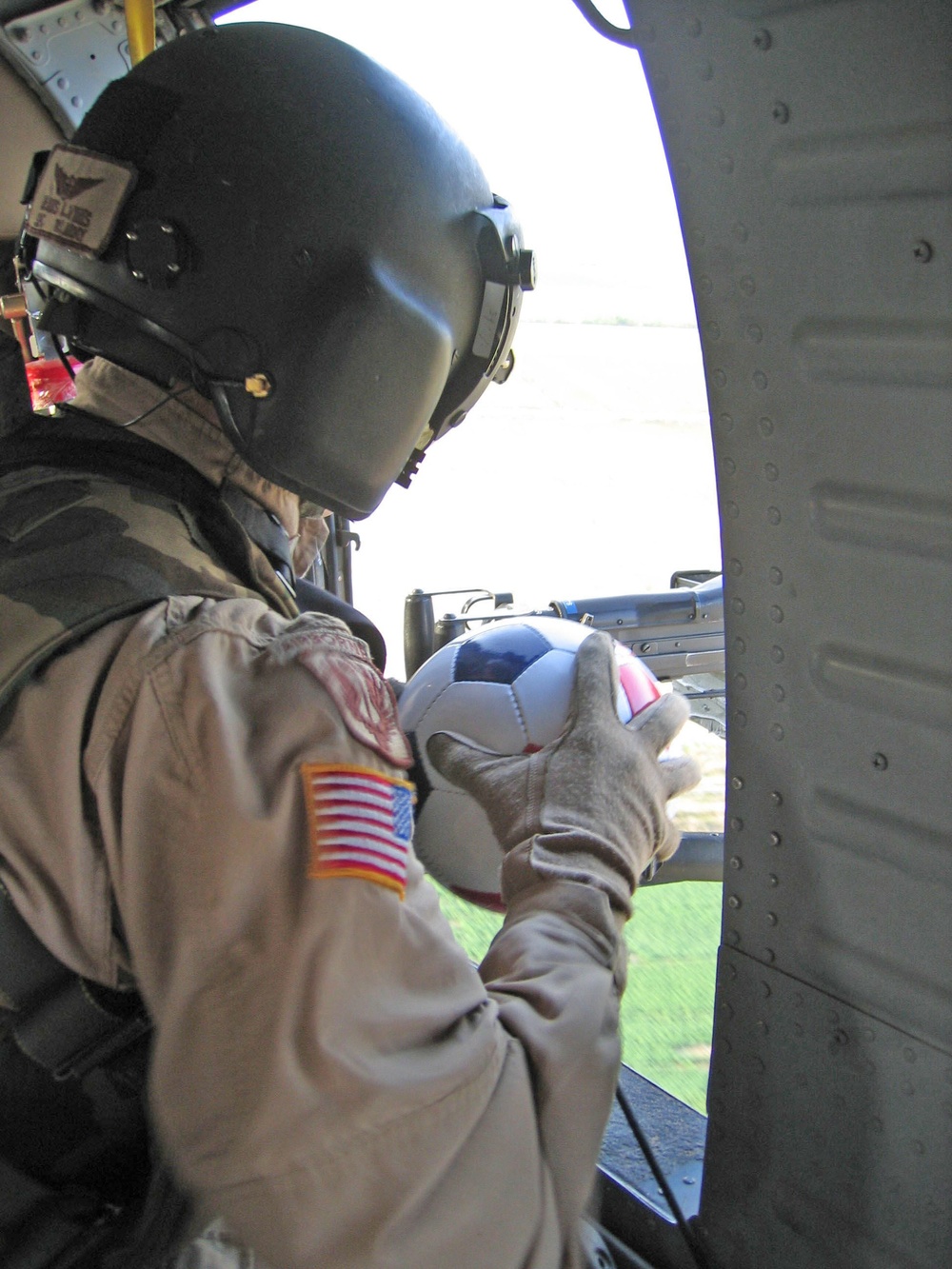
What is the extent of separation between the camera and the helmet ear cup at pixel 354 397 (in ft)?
4.15

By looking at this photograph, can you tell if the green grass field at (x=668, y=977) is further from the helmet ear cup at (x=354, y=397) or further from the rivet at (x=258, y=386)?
the rivet at (x=258, y=386)

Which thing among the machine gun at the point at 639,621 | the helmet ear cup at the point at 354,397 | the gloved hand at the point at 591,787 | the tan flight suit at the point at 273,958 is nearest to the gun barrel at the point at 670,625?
the machine gun at the point at 639,621

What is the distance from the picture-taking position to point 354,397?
1.31 meters

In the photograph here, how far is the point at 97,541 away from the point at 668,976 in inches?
86.3

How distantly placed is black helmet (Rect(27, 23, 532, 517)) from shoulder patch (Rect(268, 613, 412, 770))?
34 centimetres

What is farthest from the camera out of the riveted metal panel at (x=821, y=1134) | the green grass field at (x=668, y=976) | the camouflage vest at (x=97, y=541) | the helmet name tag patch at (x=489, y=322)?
the green grass field at (x=668, y=976)

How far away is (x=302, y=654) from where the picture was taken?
979mm

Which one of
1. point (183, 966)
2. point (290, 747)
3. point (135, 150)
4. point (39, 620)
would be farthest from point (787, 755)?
point (135, 150)

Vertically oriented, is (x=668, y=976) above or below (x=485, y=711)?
below

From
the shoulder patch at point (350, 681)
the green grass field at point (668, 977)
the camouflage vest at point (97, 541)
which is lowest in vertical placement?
the green grass field at point (668, 977)

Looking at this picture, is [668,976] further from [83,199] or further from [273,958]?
[83,199]

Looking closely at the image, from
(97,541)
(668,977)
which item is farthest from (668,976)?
(97,541)

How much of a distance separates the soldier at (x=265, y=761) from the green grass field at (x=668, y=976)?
1164 millimetres

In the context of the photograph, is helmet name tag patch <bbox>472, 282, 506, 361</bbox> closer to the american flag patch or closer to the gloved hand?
the gloved hand
